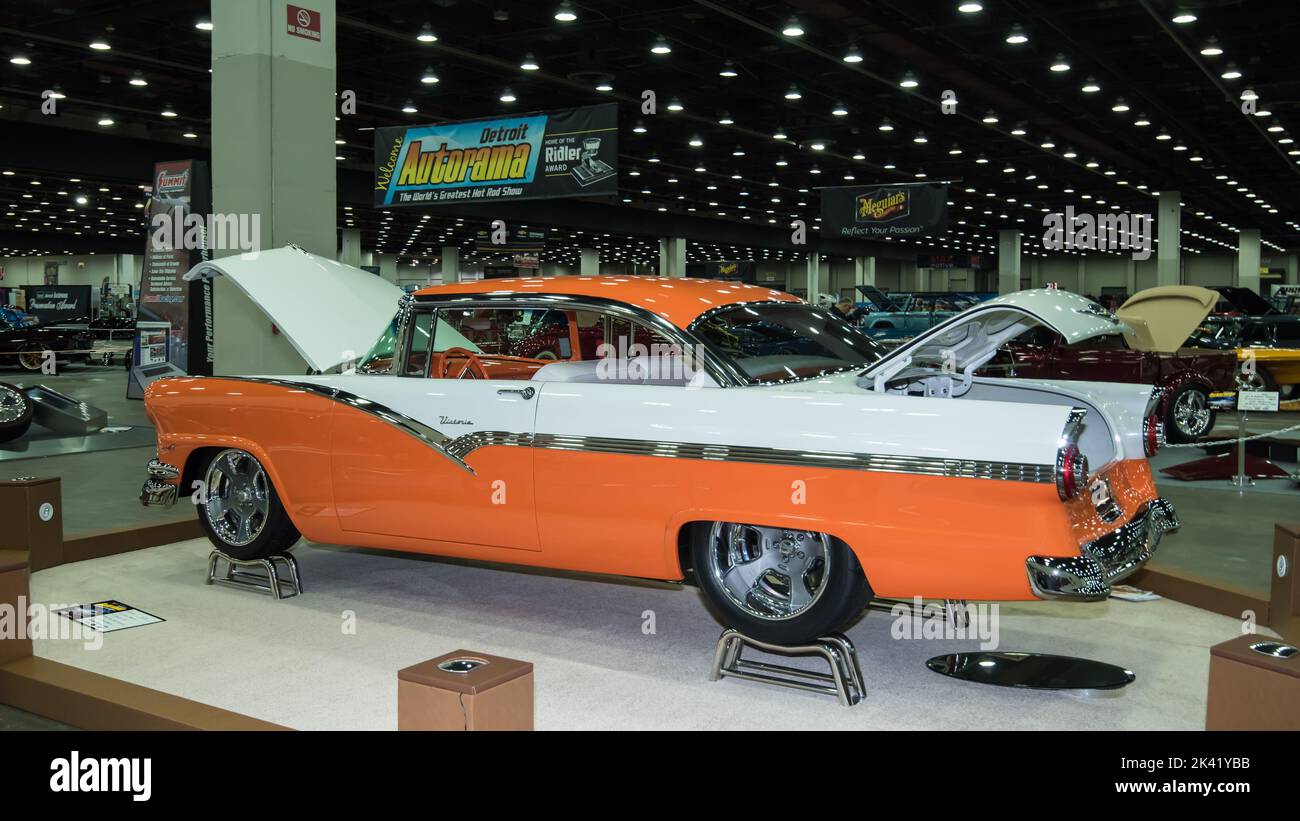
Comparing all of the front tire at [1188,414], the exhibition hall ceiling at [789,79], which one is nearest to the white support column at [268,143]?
the exhibition hall ceiling at [789,79]

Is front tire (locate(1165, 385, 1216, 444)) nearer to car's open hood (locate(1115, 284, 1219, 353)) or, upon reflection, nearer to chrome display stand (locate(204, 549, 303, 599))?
car's open hood (locate(1115, 284, 1219, 353))

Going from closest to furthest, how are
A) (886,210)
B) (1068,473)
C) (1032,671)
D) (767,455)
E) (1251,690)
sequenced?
(1251,690) → (1068,473) → (767,455) → (1032,671) → (886,210)

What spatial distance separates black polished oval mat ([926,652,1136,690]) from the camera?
14.8 ft

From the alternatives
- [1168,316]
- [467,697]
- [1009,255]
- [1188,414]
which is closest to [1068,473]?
[467,697]

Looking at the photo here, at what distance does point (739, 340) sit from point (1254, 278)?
144ft

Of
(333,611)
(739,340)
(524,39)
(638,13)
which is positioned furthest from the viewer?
(524,39)

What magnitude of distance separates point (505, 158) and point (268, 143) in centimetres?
485

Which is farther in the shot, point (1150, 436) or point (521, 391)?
point (521, 391)

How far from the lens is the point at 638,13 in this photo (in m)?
13.9

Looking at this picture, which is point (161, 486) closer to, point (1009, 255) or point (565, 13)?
point (565, 13)

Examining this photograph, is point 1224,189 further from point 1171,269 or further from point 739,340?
point 739,340

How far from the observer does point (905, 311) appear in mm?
26844

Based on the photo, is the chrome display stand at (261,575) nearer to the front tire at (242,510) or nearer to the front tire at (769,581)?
the front tire at (242,510)

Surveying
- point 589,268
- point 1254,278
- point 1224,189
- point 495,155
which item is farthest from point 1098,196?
point 495,155
